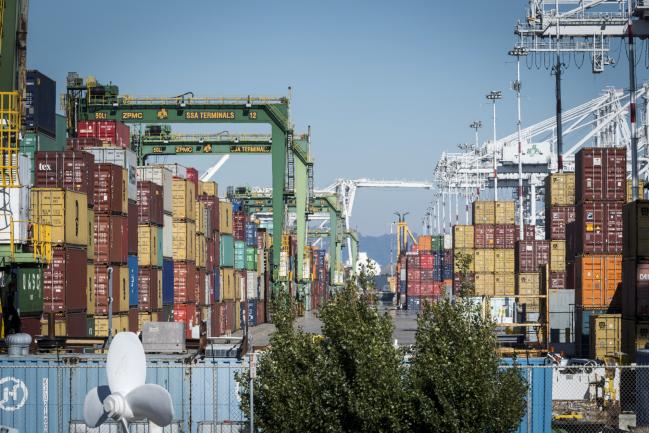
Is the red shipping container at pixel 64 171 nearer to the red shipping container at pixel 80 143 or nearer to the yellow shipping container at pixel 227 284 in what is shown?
the red shipping container at pixel 80 143

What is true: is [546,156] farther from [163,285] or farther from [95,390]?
[95,390]

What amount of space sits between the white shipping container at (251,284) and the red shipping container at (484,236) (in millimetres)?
19439

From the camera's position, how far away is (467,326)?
2489 centimetres

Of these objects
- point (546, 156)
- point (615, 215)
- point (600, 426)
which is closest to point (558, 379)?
point (600, 426)

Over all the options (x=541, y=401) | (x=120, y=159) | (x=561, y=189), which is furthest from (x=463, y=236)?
(x=541, y=401)

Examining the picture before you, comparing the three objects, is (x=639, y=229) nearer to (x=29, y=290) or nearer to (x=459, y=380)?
(x=29, y=290)

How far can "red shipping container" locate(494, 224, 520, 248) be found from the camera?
10156 centimetres

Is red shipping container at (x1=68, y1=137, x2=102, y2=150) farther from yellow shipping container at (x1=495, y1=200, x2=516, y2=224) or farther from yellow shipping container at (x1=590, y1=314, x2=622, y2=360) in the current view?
yellow shipping container at (x1=495, y1=200, x2=516, y2=224)

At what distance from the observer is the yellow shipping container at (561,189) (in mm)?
75094

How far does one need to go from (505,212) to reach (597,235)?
150ft

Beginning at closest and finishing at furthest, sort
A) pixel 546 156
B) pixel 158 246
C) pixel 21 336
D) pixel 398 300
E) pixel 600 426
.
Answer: pixel 21 336, pixel 600 426, pixel 158 246, pixel 546 156, pixel 398 300

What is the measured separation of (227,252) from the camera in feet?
280

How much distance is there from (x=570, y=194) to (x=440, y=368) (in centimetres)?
5370

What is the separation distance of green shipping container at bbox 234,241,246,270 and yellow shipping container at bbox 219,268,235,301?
340 centimetres
